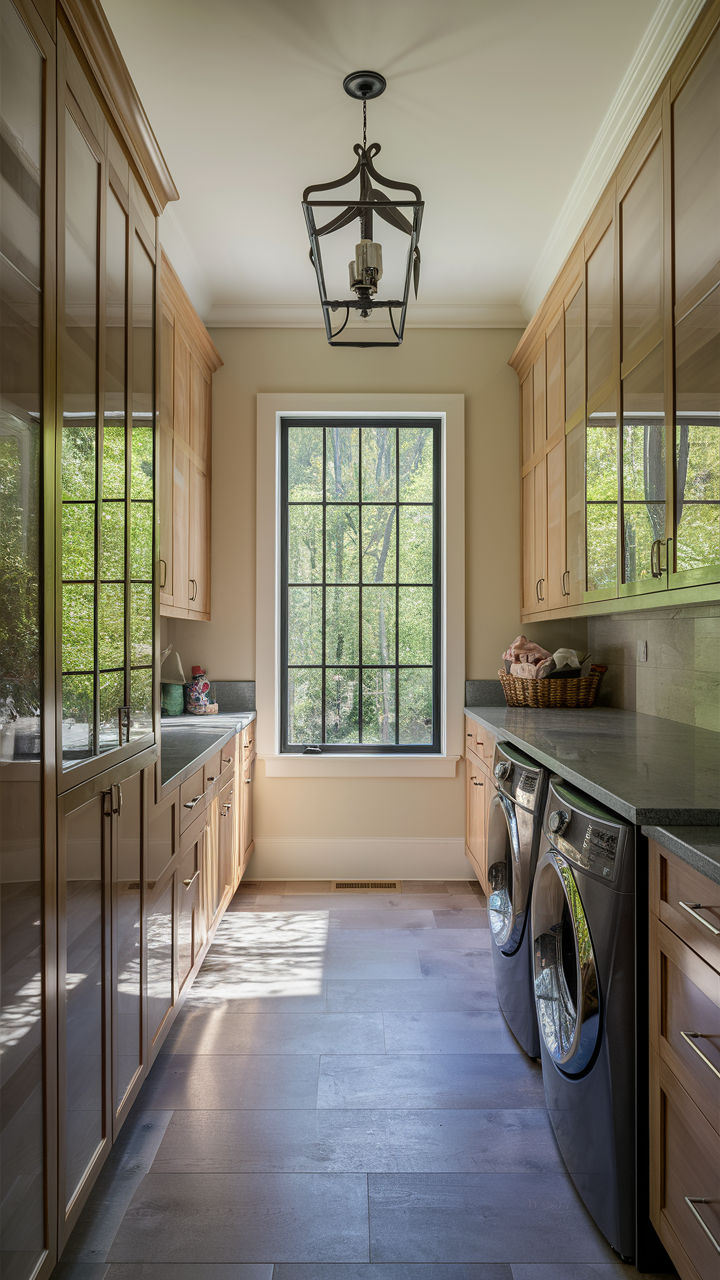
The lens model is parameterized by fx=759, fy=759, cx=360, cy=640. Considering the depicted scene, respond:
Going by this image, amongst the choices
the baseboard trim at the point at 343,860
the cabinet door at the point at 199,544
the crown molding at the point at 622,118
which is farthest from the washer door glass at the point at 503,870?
the crown molding at the point at 622,118

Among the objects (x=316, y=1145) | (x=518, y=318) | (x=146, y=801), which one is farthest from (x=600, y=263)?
(x=316, y=1145)

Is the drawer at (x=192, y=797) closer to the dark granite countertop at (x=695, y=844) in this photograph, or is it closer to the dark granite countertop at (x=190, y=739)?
the dark granite countertop at (x=190, y=739)

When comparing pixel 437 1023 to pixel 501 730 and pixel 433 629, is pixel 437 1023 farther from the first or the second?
pixel 433 629

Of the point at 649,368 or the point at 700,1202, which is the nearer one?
the point at 700,1202

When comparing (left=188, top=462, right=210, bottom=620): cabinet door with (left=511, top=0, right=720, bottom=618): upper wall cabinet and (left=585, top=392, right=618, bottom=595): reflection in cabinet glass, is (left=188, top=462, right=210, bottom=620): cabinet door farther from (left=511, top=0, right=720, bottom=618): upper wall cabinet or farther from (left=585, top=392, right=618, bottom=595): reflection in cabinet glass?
(left=585, top=392, right=618, bottom=595): reflection in cabinet glass

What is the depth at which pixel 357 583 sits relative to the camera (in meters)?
4.02

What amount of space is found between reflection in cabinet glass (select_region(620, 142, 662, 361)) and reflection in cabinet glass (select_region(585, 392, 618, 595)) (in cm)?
25

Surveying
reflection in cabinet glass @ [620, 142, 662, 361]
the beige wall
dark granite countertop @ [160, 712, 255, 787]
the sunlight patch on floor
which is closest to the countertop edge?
dark granite countertop @ [160, 712, 255, 787]

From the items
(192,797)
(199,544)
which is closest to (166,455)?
(199,544)

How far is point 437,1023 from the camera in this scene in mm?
2400

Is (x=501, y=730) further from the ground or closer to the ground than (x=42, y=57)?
closer to the ground

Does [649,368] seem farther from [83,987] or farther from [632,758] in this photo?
[83,987]

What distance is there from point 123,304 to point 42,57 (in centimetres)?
54

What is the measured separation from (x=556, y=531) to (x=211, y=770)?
1700 mm
